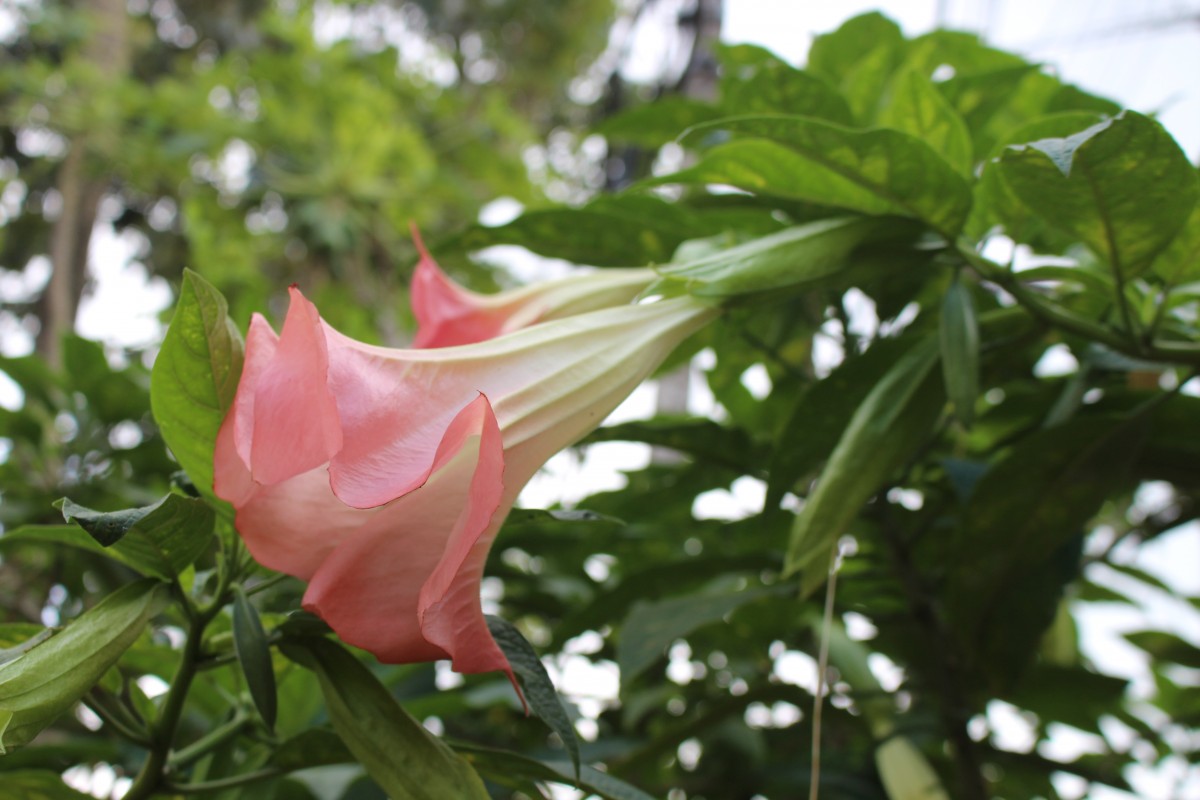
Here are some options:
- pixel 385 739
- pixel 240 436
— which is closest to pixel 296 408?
pixel 240 436

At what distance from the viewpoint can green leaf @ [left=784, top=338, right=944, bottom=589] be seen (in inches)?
18.8

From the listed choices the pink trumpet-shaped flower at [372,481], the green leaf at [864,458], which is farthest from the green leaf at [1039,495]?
the pink trumpet-shaped flower at [372,481]

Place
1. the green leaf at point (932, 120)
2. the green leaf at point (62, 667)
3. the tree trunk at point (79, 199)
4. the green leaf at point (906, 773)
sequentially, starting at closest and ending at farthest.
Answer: the green leaf at point (62, 667), the green leaf at point (932, 120), the green leaf at point (906, 773), the tree trunk at point (79, 199)

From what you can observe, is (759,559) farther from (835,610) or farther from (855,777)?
(855,777)

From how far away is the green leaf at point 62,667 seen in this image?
0.31 metres

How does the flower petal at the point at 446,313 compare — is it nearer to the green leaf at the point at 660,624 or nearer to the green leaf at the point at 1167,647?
the green leaf at the point at 660,624

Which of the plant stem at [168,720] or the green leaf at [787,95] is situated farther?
the green leaf at [787,95]

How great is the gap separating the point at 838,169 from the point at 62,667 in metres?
0.39

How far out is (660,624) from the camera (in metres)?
0.60

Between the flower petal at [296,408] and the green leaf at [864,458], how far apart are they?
25 centimetres

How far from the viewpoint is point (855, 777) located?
0.77 metres

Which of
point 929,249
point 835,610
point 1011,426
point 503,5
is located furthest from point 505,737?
point 503,5

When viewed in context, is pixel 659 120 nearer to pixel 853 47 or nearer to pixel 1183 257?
pixel 853 47

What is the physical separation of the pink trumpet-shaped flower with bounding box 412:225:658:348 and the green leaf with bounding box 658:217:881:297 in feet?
0.12
